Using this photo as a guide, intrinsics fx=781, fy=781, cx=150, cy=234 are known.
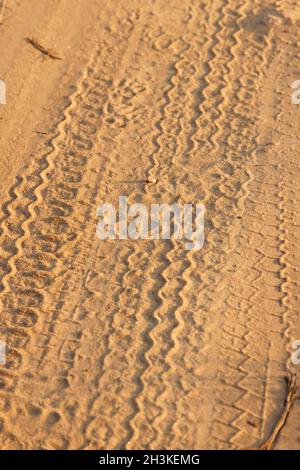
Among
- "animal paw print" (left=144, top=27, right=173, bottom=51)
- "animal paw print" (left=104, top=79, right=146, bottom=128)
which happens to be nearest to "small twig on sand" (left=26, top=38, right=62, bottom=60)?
"animal paw print" (left=104, top=79, right=146, bottom=128)

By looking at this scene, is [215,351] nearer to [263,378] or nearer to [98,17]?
[263,378]

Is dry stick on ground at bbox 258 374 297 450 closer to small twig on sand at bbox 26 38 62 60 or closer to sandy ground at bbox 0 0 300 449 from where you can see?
sandy ground at bbox 0 0 300 449

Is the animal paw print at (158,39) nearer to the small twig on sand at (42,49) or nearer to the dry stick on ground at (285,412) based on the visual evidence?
the small twig on sand at (42,49)

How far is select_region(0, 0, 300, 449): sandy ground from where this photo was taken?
204 inches

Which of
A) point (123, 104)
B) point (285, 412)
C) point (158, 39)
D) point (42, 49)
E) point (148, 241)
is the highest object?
point (158, 39)

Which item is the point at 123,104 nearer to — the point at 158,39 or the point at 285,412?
the point at 158,39

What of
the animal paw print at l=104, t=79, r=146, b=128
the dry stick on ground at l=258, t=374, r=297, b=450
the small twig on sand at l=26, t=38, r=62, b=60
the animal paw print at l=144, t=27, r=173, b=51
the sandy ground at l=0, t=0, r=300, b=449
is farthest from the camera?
the animal paw print at l=144, t=27, r=173, b=51

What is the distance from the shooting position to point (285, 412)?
5.13 meters

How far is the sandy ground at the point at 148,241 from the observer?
17.0 ft

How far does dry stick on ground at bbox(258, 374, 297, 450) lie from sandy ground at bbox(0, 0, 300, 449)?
1.4 inches

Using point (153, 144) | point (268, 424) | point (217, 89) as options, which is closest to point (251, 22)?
point (217, 89)

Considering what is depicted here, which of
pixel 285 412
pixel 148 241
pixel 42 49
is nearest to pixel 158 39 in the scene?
pixel 42 49

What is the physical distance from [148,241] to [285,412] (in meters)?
1.94

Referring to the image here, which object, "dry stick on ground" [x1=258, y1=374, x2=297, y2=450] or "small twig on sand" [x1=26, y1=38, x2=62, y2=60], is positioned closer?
"dry stick on ground" [x1=258, y1=374, x2=297, y2=450]
